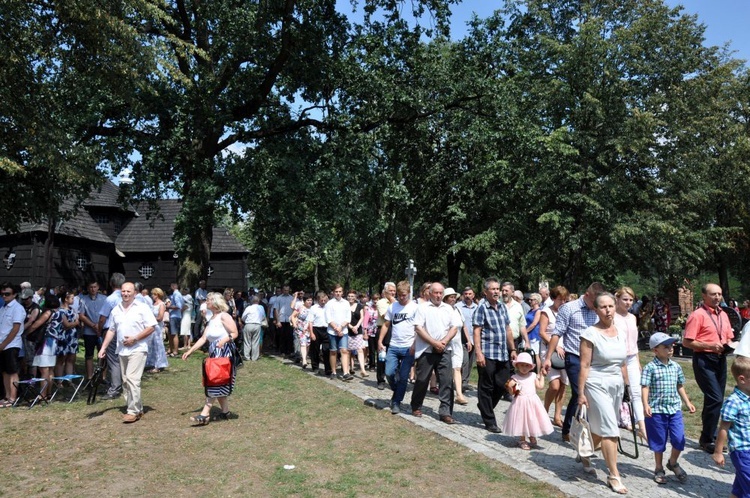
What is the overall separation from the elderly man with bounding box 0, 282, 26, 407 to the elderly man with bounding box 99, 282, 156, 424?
1.58m

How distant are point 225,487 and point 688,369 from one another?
13.3 meters

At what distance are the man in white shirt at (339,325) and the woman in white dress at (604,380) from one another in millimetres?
7376

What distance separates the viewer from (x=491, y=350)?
8414mm

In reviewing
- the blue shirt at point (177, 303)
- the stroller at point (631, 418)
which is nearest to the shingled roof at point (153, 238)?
the blue shirt at point (177, 303)

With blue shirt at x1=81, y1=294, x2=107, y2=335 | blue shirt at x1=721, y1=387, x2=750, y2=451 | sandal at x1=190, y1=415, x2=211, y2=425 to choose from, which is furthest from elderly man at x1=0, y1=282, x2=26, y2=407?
blue shirt at x1=721, y1=387, x2=750, y2=451

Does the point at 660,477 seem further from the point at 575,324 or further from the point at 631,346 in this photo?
the point at 575,324

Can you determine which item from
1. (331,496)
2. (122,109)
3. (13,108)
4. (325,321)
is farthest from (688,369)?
(122,109)

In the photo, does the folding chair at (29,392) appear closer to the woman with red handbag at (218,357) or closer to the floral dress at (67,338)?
the floral dress at (67,338)

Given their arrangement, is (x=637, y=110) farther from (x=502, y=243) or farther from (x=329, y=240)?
(x=329, y=240)

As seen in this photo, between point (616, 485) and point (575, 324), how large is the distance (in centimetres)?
208

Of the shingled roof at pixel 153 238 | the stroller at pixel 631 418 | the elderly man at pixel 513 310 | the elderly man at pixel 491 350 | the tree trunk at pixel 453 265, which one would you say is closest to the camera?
the stroller at pixel 631 418

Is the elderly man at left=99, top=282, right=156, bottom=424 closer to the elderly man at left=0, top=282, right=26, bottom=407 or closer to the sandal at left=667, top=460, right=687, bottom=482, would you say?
the elderly man at left=0, top=282, right=26, bottom=407

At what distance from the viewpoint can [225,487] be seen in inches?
238

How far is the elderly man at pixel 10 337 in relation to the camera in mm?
9398
